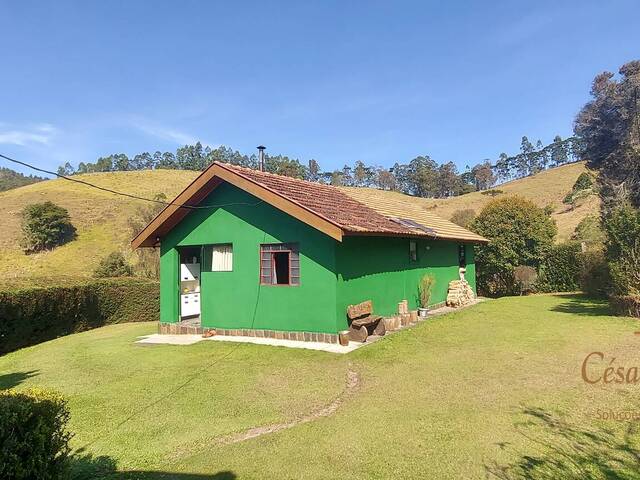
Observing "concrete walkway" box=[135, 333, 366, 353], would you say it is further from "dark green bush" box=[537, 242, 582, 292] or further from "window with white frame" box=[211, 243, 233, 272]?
"dark green bush" box=[537, 242, 582, 292]

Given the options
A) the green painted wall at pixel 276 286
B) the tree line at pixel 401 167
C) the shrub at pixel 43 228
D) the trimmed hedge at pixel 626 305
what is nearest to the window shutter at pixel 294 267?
the green painted wall at pixel 276 286

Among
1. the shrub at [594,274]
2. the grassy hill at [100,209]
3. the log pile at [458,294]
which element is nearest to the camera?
the shrub at [594,274]

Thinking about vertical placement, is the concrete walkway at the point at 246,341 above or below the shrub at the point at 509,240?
below

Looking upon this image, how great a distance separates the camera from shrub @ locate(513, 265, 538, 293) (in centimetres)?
2366

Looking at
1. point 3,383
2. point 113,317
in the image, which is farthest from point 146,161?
point 3,383

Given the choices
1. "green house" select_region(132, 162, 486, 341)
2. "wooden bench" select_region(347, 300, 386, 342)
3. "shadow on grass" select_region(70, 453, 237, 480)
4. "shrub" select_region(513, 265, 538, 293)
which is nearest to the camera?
"shadow on grass" select_region(70, 453, 237, 480)

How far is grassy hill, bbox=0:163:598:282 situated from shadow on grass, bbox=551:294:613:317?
77.7 ft

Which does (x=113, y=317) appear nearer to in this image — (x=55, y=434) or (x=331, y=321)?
(x=331, y=321)

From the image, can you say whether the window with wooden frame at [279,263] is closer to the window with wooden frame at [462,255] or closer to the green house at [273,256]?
the green house at [273,256]

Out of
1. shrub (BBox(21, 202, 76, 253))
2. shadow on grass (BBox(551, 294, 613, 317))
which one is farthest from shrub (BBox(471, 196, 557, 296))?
shrub (BBox(21, 202, 76, 253))

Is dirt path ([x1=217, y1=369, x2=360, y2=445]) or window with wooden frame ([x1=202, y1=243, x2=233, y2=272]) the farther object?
window with wooden frame ([x1=202, y1=243, x2=233, y2=272])

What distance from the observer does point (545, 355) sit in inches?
361

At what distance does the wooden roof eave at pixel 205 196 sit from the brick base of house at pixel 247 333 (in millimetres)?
2825

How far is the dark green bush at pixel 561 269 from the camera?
22547 millimetres
